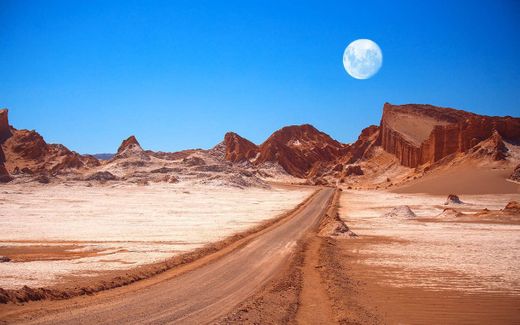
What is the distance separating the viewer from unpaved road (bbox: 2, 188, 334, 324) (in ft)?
31.6

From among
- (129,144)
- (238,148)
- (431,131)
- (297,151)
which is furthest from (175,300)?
(238,148)

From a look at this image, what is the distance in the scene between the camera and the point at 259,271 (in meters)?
15.7

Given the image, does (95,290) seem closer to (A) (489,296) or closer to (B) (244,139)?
(A) (489,296)

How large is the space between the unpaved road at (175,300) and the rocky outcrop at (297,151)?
5666 inches

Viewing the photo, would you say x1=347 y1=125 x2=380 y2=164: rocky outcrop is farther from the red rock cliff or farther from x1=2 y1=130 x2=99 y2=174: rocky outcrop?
the red rock cliff

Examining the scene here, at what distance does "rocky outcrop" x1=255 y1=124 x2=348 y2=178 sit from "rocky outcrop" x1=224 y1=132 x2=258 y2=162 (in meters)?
4.65

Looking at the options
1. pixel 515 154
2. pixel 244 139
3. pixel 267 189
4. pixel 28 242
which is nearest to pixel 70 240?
pixel 28 242

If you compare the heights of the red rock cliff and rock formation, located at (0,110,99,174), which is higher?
the red rock cliff

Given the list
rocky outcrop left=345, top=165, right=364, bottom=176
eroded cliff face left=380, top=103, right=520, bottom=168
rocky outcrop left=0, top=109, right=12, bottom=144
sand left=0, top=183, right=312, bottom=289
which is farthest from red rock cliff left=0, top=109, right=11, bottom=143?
eroded cliff face left=380, top=103, right=520, bottom=168

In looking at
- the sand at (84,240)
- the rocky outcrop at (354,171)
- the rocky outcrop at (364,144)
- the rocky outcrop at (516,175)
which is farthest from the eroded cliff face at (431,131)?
the sand at (84,240)

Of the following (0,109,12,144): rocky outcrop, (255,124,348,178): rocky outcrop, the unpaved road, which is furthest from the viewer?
(255,124,348,178): rocky outcrop

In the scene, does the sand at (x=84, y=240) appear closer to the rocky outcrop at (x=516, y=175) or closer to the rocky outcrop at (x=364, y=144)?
the rocky outcrop at (x=516, y=175)

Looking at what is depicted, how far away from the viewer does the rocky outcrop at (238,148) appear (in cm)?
17100

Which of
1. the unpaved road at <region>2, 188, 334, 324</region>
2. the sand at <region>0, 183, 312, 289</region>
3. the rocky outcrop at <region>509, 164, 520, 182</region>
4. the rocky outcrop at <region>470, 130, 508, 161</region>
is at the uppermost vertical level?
the rocky outcrop at <region>470, 130, 508, 161</region>
